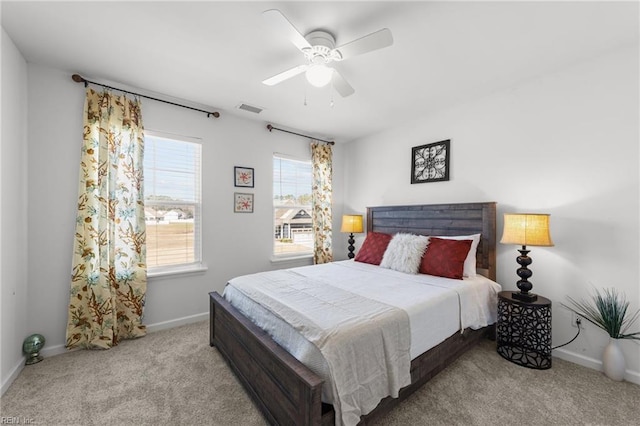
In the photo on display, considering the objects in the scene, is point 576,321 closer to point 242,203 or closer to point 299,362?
point 299,362

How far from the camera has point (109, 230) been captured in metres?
2.55

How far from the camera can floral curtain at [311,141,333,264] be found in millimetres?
4230

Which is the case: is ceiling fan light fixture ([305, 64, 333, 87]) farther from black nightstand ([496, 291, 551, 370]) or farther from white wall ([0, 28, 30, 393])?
black nightstand ([496, 291, 551, 370])

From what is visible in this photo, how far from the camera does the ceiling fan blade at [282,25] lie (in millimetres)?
1436

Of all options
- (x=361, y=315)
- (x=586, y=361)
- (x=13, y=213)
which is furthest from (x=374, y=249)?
(x=13, y=213)

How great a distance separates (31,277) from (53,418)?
1325 millimetres

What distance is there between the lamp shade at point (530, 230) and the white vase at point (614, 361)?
89cm

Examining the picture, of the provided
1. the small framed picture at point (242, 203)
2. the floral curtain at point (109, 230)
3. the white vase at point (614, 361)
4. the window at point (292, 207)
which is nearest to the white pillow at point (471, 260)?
the white vase at point (614, 361)

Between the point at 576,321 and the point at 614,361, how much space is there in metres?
0.35

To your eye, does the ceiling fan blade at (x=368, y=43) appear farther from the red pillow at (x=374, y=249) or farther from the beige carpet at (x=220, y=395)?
the beige carpet at (x=220, y=395)

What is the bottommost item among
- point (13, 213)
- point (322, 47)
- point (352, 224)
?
point (352, 224)

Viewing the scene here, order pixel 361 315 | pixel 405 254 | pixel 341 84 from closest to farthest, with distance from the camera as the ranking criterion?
pixel 361 315 < pixel 341 84 < pixel 405 254

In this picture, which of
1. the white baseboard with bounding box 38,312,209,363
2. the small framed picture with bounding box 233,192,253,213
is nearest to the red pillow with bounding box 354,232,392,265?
the small framed picture with bounding box 233,192,253,213

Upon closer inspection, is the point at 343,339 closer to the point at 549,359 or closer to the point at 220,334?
the point at 220,334
